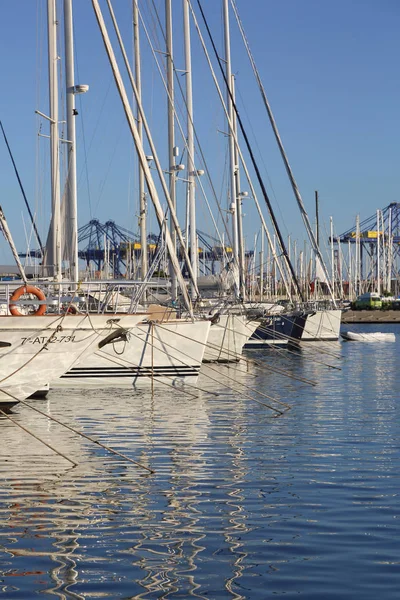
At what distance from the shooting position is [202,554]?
32.2 ft

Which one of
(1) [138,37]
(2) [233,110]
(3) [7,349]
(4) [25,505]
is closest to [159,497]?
(4) [25,505]

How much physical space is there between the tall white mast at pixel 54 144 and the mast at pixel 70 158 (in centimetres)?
35

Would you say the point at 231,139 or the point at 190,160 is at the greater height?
the point at 231,139

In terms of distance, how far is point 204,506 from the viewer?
11945mm

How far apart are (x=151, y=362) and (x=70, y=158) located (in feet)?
20.4

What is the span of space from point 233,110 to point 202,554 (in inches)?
1510

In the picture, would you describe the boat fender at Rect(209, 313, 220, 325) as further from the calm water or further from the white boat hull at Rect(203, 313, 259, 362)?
the calm water

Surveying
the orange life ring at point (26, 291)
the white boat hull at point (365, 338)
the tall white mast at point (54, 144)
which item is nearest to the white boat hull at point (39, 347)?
the orange life ring at point (26, 291)

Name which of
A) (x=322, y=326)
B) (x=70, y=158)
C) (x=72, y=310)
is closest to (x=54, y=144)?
(x=70, y=158)

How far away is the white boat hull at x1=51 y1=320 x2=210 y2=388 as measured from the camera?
27188 millimetres

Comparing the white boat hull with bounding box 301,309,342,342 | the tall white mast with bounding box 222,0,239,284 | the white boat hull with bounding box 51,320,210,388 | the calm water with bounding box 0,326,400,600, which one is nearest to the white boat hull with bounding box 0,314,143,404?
the calm water with bounding box 0,326,400,600

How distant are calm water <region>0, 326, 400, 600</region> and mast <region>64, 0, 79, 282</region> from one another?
665cm

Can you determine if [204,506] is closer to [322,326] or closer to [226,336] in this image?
[226,336]

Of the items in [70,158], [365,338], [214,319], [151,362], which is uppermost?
[70,158]
